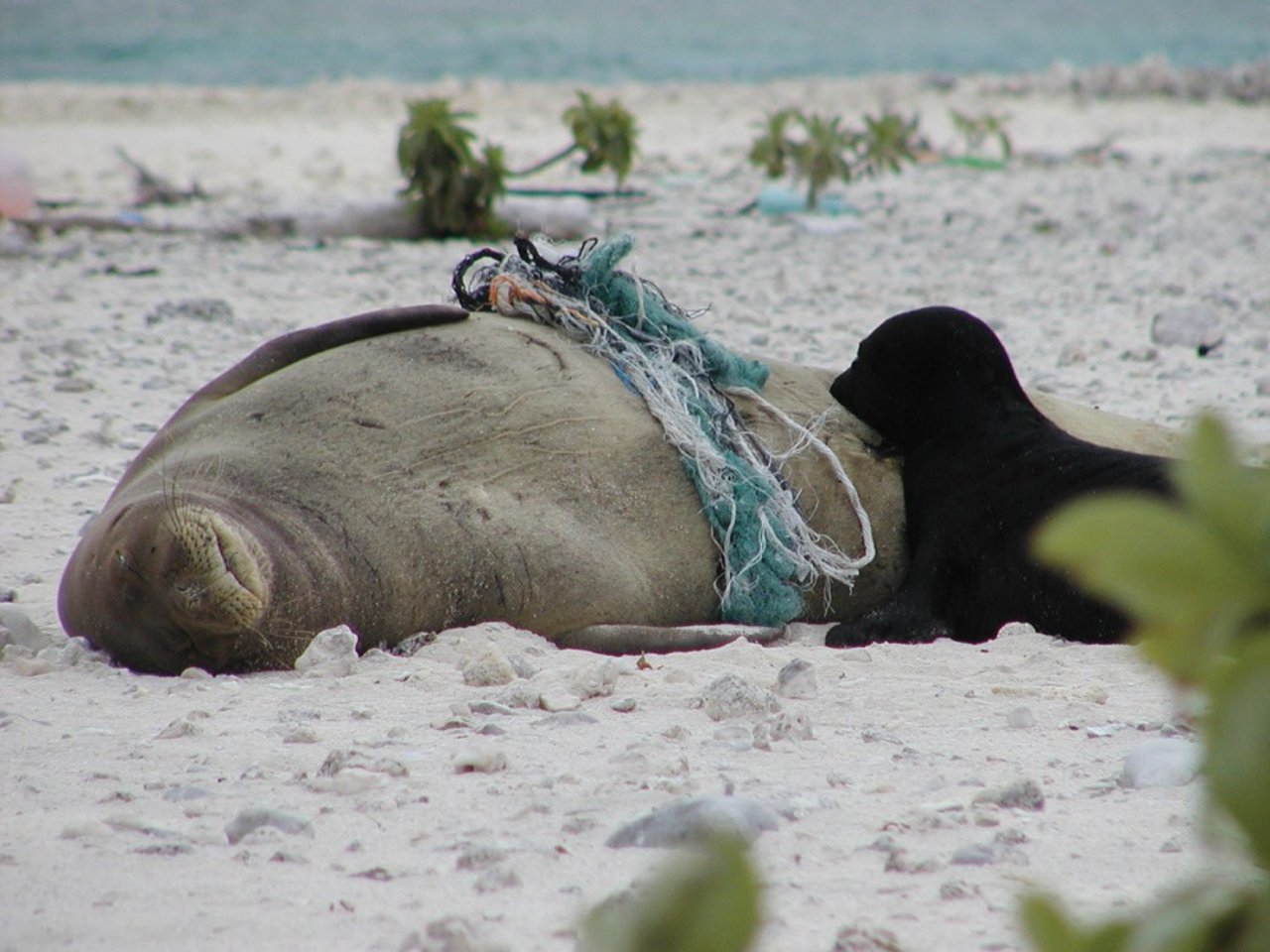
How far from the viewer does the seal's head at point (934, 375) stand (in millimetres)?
4211

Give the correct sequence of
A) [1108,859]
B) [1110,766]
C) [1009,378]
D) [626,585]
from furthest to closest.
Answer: [1009,378] < [626,585] < [1110,766] < [1108,859]

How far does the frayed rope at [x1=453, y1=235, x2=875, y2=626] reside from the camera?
12.8ft

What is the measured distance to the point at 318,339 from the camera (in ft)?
13.4

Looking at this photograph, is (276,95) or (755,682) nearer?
(755,682)

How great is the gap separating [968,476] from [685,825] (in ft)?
6.84

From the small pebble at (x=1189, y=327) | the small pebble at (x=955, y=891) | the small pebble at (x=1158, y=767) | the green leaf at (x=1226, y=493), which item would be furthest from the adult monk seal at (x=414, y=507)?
the small pebble at (x=1189, y=327)

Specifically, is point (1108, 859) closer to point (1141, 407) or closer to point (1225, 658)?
point (1225, 658)

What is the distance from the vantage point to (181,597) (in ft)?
10.4

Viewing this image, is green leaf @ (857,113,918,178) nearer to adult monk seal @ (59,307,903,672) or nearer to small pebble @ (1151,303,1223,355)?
small pebble @ (1151,303,1223,355)

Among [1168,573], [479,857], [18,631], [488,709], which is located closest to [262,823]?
[479,857]

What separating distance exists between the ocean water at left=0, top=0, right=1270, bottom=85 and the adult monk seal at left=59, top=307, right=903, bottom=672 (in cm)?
2962

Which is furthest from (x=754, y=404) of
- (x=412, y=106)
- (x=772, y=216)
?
(x=772, y=216)

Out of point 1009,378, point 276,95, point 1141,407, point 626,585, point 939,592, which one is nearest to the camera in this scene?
point 626,585

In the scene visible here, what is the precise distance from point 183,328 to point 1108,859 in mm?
5759
